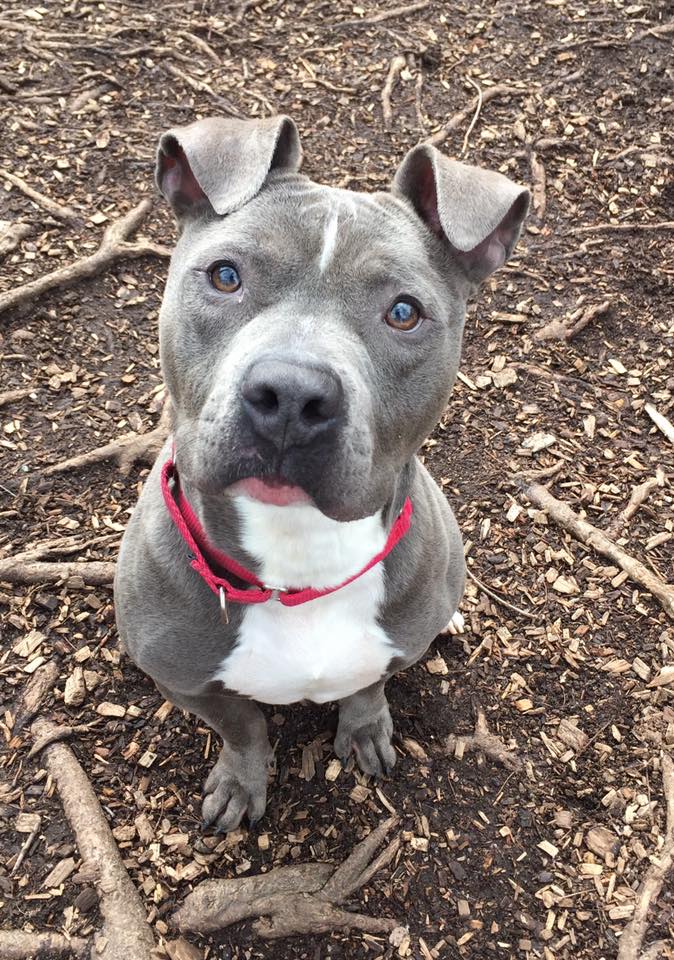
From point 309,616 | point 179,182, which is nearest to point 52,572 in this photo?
point 309,616

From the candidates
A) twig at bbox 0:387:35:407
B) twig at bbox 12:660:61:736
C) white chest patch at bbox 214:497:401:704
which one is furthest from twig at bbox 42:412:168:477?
white chest patch at bbox 214:497:401:704

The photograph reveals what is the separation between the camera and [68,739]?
164 inches

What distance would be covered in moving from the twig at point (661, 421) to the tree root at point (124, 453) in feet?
9.71

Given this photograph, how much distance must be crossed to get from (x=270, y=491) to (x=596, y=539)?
2952 mm

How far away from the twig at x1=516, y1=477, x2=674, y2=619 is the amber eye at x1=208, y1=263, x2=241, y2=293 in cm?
292

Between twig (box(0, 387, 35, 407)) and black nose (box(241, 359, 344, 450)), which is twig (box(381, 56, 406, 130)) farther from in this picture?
black nose (box(241, 359, 344, 450))

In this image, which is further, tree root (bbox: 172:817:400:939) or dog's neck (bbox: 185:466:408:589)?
tree root (bbox: 172:817:400:939)

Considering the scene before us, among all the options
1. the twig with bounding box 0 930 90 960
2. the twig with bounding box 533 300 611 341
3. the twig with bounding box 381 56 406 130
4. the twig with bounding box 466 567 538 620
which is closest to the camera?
the twig with bounding box 0 930 90 960

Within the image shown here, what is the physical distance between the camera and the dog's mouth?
251 centimetres

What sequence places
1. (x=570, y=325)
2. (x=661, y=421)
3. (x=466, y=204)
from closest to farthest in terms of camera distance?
(x=466, y=204) → (x=661, y=421) → (x=570, y=325)

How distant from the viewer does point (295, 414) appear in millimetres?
2318

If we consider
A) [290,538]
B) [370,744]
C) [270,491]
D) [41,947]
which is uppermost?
[270,491]

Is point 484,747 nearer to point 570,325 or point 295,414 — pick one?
point 295,414

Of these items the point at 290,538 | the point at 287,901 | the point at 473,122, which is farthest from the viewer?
the point at 473,122
